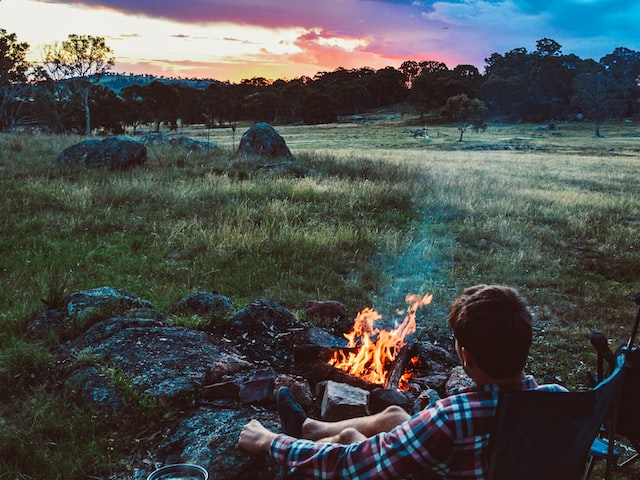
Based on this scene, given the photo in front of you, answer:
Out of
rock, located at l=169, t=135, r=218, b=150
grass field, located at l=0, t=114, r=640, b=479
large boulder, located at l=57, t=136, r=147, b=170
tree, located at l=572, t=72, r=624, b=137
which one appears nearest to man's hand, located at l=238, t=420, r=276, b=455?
grass field, located at l=0, t=114, r=640, b=479

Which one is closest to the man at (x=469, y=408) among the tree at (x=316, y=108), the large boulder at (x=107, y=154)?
the large boulder at (x=107, y=154)

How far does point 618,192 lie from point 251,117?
149 ft

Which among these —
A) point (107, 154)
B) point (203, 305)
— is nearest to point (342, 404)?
point (203, 305)

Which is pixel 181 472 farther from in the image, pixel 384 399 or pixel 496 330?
pixel 496 330

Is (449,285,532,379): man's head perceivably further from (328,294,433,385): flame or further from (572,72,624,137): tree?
(572,72,624,137): tree

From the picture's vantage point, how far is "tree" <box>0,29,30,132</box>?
3819cm

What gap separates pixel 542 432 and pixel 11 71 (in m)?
45.9

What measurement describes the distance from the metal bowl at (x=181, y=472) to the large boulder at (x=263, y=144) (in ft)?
48.5

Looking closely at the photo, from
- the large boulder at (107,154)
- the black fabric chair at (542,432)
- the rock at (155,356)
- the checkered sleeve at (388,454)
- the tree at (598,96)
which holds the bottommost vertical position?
the rock at (155,356)

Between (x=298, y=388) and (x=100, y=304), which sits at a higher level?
(x=100, y=304)

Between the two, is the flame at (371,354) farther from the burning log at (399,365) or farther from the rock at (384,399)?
the rock at (384,399)

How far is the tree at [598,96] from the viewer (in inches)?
2504

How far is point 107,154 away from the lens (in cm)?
1391

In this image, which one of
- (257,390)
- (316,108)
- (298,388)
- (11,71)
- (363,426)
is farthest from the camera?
Answer: (316,108)
